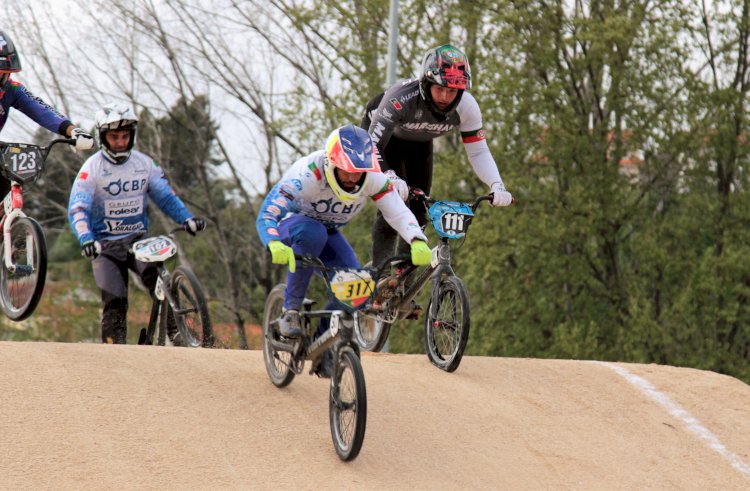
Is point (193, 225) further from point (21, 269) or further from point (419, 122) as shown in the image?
point (419, 122)

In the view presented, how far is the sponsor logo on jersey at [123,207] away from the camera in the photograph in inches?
360

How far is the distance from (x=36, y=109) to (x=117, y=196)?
1076mm

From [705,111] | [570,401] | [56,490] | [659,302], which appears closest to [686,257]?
[659,302]

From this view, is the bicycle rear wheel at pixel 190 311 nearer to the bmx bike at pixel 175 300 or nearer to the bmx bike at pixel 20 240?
the bmx bike at pixel 175 300

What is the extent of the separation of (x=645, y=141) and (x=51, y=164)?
774 inches

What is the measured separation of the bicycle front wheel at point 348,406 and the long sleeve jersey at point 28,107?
141 inches

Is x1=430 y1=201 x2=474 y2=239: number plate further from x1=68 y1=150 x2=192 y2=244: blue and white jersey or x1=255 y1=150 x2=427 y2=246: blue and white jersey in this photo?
x1=68 y1=150 x2=192 y2=244: blue and white jersey

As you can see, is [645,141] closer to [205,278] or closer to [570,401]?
[570,401]

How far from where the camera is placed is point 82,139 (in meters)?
8.31

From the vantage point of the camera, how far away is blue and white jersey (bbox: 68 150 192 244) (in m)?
9.02

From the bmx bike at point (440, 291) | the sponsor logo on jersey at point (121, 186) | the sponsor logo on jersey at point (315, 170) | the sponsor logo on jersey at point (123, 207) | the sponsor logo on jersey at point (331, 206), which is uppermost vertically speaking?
the sponsor logo on jersey at point (315, 170)

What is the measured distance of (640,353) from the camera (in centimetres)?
2166

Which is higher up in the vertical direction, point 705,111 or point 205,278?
point 705,111

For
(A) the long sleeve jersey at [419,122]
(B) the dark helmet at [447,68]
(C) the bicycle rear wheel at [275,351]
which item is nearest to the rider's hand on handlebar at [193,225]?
(C) the bicycle rear wheel at [275,351]
